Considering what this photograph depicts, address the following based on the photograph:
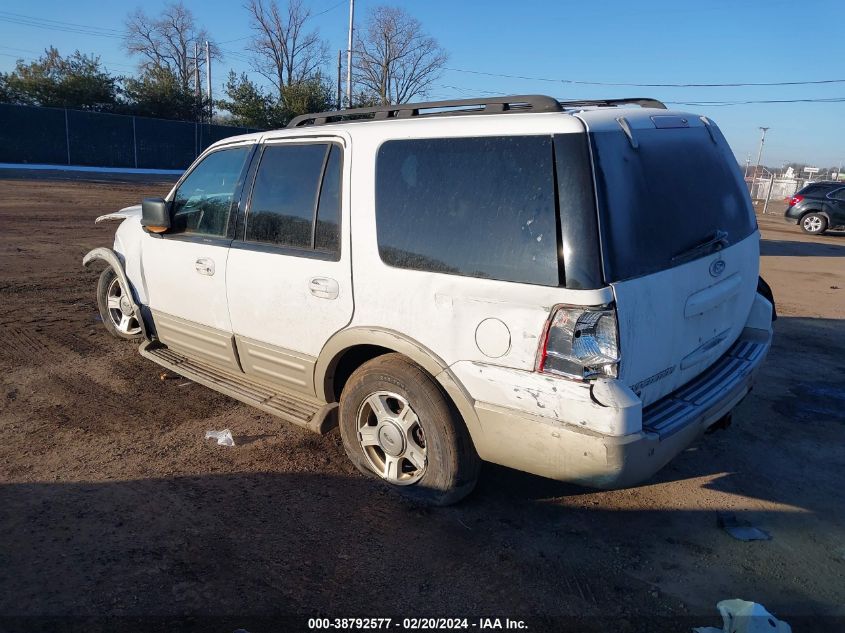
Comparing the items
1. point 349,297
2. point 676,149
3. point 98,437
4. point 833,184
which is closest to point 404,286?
point 349,297

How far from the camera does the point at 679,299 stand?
2.94 m

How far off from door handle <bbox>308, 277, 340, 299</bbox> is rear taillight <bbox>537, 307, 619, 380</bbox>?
1342mm

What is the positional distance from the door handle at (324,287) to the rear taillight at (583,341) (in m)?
1.34

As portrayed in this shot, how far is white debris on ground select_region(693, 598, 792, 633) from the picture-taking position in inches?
97.2

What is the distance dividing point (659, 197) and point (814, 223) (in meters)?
20.8

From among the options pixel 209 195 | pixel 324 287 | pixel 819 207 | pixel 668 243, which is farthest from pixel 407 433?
pixel 819 207

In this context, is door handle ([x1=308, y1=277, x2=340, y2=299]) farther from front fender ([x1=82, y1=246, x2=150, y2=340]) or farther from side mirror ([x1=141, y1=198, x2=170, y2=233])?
front fender ([x1=82, y1=246, x2=150, y2=340])

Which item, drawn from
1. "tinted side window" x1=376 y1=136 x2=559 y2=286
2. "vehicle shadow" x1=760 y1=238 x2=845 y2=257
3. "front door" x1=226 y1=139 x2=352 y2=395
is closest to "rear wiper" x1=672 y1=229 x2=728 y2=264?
"tinted side window" x1=376 y1=136 x2=559 y2=286

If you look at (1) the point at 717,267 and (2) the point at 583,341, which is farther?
(1) the point at 717,267

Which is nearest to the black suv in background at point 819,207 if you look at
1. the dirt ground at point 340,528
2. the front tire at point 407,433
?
the dirt ground at point 340,528

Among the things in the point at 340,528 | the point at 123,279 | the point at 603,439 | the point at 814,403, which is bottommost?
the point at 340,528

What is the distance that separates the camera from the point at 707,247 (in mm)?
3174

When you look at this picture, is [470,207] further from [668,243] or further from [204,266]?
[204,266]

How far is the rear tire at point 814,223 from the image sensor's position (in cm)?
1978
